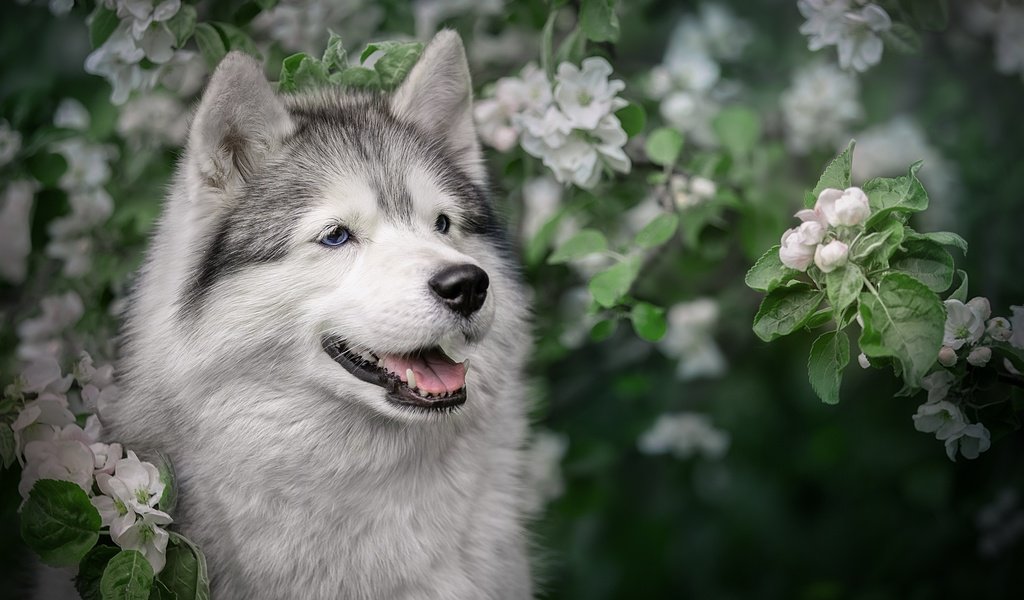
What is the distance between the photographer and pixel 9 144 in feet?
9.11

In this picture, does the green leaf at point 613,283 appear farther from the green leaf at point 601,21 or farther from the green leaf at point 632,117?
the green leaf at point 601,21

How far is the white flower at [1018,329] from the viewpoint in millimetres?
1857

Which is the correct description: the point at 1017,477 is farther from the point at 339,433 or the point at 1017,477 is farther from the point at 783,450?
the point at 339,433

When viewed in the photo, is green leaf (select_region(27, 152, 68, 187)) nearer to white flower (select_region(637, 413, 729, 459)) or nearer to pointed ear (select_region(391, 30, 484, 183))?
pointed ear (select_region(391, 30, 484, 183))

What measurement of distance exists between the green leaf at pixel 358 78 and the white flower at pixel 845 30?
41.6 inches

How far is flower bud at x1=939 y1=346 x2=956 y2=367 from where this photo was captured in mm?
1822

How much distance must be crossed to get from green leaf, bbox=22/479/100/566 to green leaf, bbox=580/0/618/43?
151cm

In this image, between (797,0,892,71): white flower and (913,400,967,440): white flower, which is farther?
(797,0,892,71): white flower

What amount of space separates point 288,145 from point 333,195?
183mm

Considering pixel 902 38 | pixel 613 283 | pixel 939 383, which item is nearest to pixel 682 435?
pixel 613 283

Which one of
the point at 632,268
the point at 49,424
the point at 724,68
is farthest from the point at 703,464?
the point at 49,424

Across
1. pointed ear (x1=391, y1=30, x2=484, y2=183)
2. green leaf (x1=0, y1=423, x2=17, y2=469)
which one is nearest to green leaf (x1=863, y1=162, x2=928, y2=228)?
pointed ear (x1=391, y1=30, x2=484, y2=183)

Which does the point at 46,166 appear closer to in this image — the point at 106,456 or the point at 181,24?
the point at 181,24

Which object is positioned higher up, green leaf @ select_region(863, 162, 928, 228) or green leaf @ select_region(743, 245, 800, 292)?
green leaf @ select_region(863, 162, 928, 228)
